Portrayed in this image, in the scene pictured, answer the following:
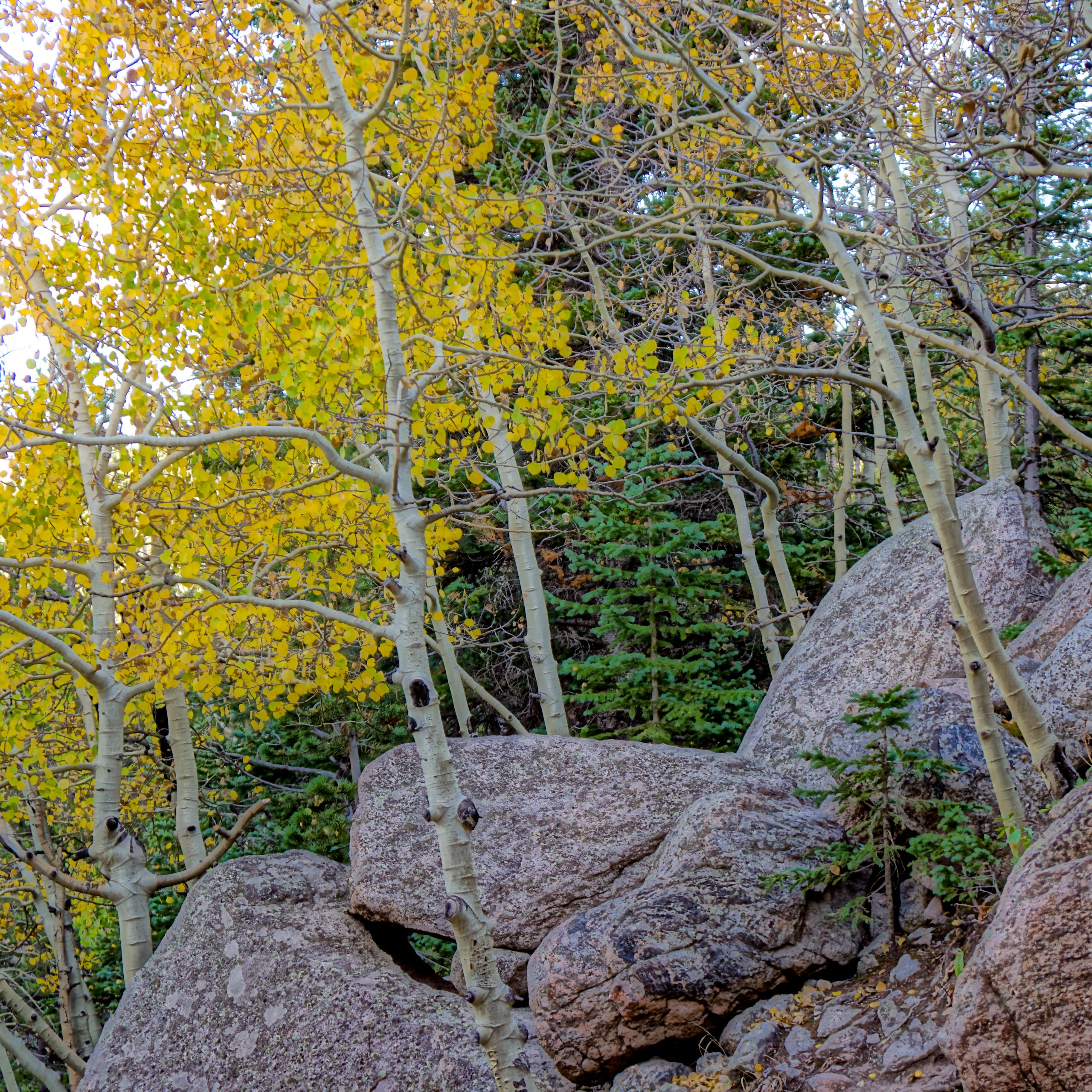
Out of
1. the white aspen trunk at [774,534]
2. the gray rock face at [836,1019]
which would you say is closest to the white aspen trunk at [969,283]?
the white aspen trunk at [774,534]

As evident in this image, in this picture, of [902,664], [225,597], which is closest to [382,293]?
[225,597]

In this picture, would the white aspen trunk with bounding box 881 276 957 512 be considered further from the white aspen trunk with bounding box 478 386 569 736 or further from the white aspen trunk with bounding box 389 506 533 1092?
the white aspen trunk with bounding box 478 386 569 736

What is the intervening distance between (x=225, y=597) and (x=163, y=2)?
18.8 ft

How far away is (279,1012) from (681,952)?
2800mm

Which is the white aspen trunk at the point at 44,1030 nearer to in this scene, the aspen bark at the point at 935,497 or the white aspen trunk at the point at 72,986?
the white aspen trunk at the point at 72,986

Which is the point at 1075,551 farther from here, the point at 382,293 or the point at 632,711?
the point at 382,293

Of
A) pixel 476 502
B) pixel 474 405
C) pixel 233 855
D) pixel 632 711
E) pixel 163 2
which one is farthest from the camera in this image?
pixel 233 855

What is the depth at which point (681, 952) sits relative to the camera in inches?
195

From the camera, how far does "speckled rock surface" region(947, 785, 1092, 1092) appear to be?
3107 millimetres

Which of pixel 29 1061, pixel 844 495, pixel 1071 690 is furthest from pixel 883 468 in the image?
pixel 29 1061

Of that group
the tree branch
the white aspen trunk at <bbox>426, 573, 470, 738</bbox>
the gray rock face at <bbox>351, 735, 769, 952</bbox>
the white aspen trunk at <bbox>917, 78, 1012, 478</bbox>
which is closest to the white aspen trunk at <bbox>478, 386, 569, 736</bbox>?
the white aspen trunk at <bbox>426, 573, 470, 738</bbox>

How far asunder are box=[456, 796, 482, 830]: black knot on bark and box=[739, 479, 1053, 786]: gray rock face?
3208mm

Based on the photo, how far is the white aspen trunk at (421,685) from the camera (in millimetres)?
4188

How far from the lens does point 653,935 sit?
501 cm
